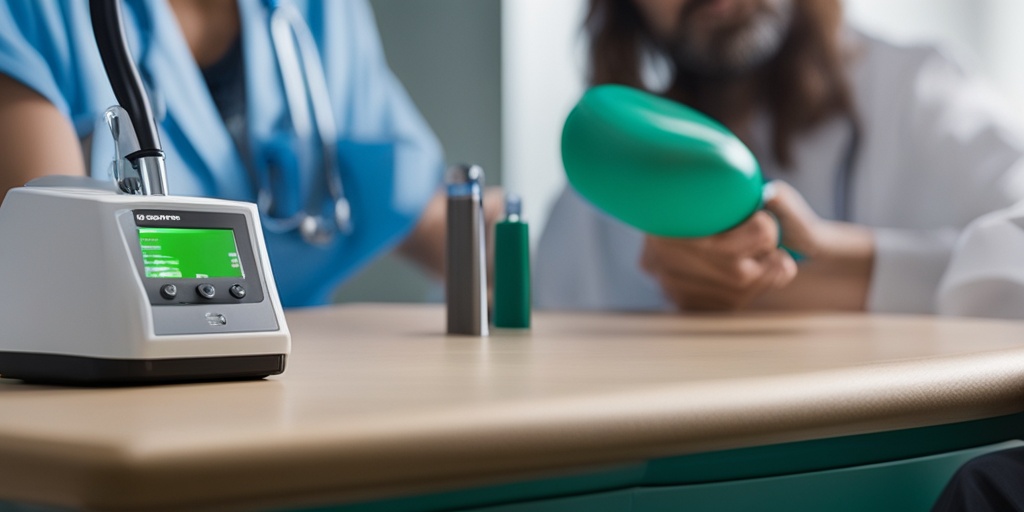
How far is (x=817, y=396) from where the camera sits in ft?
1.76

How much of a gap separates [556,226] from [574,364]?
1.22 metres

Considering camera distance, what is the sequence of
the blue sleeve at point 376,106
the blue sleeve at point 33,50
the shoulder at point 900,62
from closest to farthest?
1. the blue sleeve at point 33,50
2. the blue sleeve at point 376,106
3. the shoulder at point 900,62

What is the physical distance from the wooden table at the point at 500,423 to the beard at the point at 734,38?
1058 millimetres

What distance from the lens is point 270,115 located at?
1.31m

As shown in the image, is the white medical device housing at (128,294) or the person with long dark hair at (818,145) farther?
the person with long dark hair at (818,145)

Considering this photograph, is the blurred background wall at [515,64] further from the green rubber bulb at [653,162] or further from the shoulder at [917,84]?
the green rubber bulb at [653,162]

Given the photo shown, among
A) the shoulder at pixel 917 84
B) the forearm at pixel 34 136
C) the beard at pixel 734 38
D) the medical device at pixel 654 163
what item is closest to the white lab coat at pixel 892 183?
the shoulder at pixel 917 84

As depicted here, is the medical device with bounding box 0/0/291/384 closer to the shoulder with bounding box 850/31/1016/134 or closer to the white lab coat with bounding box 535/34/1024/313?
the white lab coat with bounding box 535/34/1024/313

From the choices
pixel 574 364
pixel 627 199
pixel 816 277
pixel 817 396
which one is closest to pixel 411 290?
pixel 816 277

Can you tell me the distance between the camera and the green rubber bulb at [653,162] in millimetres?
899

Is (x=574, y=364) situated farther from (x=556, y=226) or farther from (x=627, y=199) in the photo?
(x=556, y=226)

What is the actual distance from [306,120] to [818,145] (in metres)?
0.85

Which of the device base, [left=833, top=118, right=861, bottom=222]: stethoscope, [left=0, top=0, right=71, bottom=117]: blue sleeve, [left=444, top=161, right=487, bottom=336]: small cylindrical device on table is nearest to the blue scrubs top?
[left=0, top=0, right=71, bottom=117]: blue sleeve

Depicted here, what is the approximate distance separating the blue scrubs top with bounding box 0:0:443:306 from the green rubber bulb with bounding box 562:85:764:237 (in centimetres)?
41
